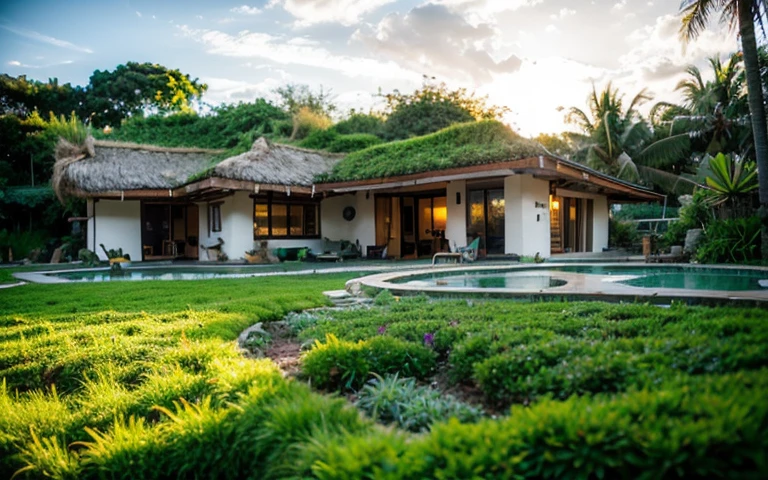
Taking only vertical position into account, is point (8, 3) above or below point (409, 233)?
above

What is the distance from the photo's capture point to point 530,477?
1433 millimetres

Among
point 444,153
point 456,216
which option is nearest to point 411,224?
point 456,216

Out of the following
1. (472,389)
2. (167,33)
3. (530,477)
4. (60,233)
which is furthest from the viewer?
(60,233)

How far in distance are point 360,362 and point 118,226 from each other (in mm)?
17433

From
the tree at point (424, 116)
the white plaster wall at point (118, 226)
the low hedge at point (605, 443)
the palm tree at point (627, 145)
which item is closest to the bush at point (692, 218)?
the low hedge at point (605, 443)

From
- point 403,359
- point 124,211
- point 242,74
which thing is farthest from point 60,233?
point 403,359

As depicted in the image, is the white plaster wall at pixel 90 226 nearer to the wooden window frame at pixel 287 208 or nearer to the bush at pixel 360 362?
the wooden window frame at pixel 287 208

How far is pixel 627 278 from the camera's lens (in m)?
7.07

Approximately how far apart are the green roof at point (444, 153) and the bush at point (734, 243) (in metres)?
4.15

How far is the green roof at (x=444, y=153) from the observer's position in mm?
12414

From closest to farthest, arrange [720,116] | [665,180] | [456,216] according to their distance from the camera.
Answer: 1. [456,216]
2. [720,116]
3. [665,180]

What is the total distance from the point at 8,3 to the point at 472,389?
6.63 m

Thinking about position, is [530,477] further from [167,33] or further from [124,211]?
[124,211]

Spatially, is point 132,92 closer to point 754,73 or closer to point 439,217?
point 439,217
